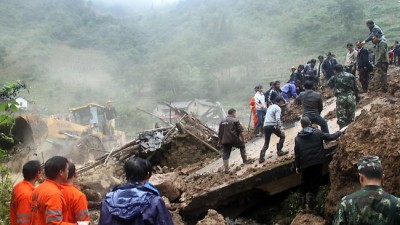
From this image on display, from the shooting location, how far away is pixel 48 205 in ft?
10.7

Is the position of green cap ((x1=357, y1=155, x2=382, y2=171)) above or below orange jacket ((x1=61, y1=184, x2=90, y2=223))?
above

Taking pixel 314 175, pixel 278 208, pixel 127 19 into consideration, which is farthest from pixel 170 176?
pixel 127 19

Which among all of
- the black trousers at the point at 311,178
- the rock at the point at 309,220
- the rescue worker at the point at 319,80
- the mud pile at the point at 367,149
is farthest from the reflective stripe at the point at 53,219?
the rescue worker at the point at 319,80

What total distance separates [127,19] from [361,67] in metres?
105

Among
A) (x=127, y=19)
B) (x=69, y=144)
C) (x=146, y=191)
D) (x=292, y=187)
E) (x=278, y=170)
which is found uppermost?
(x=127, y=19)

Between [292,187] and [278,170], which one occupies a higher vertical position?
[278,170]

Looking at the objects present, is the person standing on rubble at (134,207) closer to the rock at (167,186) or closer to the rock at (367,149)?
the rock at (367,149)

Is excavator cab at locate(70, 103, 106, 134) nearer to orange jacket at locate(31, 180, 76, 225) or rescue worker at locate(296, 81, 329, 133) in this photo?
rescue worker at locate(296, 81, 329, 133)

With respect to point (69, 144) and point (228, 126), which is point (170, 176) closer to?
point (228, 126)

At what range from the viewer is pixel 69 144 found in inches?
693

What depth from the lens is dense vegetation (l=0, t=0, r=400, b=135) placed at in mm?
50625

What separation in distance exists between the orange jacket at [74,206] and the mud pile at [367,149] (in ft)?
11.6

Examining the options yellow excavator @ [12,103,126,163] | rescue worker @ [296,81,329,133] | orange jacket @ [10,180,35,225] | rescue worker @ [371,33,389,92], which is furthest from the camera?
yellow excavator @ [12,103,126,163]

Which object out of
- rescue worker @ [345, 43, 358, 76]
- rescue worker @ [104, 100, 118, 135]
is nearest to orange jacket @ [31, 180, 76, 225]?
rescue worker @ [345, 43, 358, 76]
